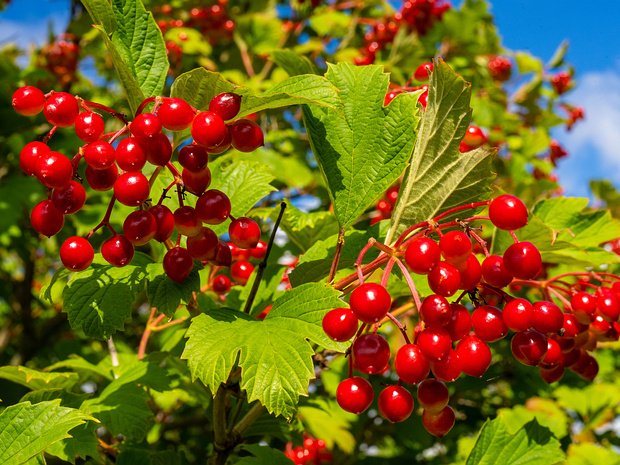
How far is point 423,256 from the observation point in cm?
93

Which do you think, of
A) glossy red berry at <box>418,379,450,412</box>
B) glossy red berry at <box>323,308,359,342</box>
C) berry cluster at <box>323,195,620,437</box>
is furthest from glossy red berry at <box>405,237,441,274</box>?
glossy red berry at <box>418,379,450,412</box>

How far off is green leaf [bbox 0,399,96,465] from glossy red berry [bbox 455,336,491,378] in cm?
79

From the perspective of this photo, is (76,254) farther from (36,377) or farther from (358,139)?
(358,139)

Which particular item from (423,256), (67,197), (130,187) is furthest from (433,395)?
(67,197)

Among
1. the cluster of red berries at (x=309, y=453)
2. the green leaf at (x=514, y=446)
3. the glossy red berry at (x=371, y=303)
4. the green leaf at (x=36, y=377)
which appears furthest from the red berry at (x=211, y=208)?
the cluster of red berries at (x=309, y=453)

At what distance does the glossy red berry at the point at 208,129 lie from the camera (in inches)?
37.8

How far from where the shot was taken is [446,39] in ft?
13.7

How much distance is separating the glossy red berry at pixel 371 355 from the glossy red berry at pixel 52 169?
0.66 m

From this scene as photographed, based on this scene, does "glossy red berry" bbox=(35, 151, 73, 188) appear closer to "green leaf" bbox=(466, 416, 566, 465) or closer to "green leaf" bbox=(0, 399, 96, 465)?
"green leaf" bbox=(0, 399, 96, 465)

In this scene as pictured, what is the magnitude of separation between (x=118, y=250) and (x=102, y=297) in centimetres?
17

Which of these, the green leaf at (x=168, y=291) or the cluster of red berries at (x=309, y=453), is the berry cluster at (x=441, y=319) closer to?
the green leaf at (x=168, y=291)

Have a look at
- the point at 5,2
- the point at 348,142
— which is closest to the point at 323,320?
the point at 348,142

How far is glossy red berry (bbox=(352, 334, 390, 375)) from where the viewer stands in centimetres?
96

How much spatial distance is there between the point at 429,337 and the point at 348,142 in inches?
18.5
